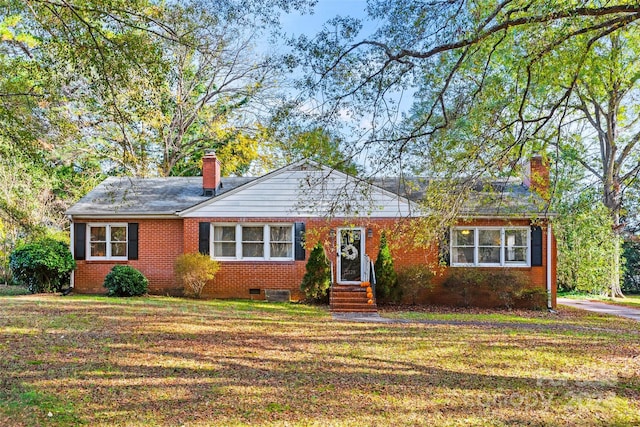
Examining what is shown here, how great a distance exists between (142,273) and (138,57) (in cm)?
1032

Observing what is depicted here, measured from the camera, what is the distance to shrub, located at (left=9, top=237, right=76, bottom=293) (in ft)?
48.8

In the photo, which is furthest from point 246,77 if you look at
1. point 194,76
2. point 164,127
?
point 164,127

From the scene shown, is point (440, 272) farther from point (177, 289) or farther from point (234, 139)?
point (234, 139)

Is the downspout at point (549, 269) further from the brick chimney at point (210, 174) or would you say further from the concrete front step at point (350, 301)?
the brick chimney at point (210, 174)

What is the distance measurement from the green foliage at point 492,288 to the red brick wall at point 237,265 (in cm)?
28

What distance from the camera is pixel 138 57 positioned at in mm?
7445

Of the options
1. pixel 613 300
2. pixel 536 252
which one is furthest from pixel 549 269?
pixel 613 300

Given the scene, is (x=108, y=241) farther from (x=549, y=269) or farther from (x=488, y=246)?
(x=549, y=269)

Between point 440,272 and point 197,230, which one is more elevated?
point 197,230

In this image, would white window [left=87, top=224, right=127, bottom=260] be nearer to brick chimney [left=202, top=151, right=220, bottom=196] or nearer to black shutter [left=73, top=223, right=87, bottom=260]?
black shutter [left=73, top=223, right=87, bottom=260]

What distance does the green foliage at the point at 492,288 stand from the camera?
1495 centimetres

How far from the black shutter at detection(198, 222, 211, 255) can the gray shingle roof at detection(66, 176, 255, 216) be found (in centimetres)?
93

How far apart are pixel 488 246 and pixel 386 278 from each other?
380 centimetres

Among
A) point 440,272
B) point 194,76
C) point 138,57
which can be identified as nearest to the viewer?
point 138,57
